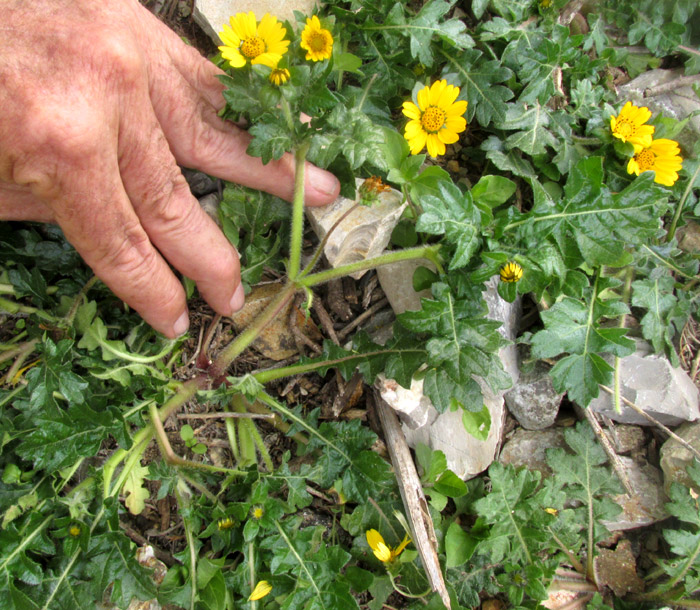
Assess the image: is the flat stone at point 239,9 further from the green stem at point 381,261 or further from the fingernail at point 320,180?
the green stem at point 381,261

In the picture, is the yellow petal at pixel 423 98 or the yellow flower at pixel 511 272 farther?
the yellow petal at pixel 423 98

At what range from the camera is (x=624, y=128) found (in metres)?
3.00

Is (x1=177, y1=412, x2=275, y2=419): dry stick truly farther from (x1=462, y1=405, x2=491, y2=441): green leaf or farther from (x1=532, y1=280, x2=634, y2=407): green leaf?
(x1=532, y1=280, x2=634, y2=407): green leaf

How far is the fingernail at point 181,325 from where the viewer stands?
8.67ft

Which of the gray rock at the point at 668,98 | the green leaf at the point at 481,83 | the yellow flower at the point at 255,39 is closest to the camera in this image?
the yellow flower at the point at 255,39

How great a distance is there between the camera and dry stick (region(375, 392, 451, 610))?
8.57ft

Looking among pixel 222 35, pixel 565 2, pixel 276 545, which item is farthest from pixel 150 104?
pixel 565 2

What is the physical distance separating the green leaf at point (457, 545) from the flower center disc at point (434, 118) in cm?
196

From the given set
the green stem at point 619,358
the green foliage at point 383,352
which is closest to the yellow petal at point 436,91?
the green foliage at point 383,352

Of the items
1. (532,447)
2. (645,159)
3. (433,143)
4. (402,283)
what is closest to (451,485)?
(532,447)

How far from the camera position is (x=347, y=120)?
242cm

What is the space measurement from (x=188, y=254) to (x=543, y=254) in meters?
1.54

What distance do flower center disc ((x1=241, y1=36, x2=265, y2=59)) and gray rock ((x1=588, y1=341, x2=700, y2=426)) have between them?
2.38 metres

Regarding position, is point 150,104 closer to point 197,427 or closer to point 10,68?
point 10,68
